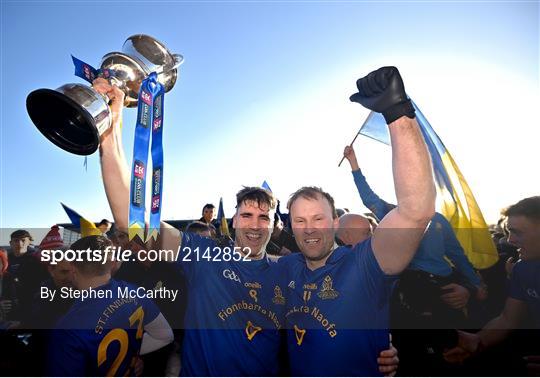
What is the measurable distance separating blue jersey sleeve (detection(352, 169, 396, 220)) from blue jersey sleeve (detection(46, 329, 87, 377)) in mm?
3757

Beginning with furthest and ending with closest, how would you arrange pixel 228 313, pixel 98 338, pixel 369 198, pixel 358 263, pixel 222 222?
pixel 222 222, pixel 369 198, pixel 98 338, pixel 228 313, pixel 358 263

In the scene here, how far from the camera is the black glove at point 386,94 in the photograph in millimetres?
1922

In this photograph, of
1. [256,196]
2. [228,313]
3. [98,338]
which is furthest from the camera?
[256,196]

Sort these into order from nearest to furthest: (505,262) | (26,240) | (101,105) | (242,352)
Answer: (101,105) → (242,352) → (505,262) → (26,240)

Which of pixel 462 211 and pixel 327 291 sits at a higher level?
pixel 462 211

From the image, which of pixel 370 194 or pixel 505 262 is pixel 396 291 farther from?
pixel 505 262

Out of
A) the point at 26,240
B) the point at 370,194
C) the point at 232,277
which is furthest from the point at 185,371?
the point at 26,240

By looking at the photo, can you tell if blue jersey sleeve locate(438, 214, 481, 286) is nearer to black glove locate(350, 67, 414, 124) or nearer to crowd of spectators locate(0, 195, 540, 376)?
crowd of spectators locate(0, 195, 540, 376)

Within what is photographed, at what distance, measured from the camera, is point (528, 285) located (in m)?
3.41

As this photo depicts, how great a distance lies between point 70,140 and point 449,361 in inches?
140

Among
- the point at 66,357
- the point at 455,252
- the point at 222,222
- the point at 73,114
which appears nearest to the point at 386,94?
the point at 73,114

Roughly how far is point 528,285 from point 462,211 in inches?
36.1

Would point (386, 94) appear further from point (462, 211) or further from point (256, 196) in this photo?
point (462, 211)

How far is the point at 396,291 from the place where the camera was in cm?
353
